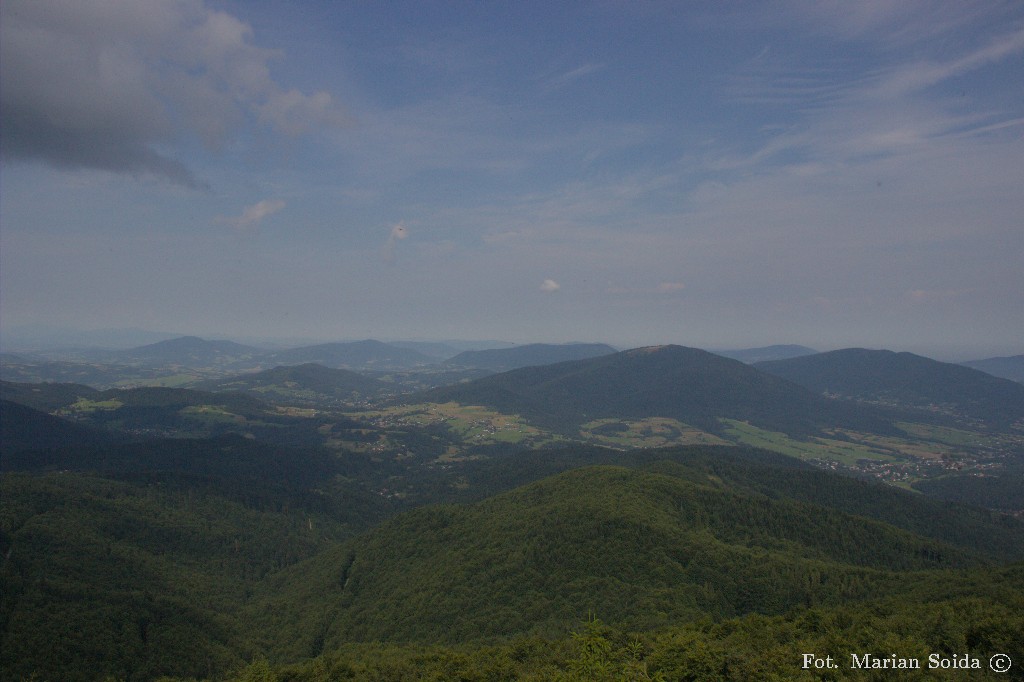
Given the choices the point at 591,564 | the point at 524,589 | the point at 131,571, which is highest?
the point at 591,564

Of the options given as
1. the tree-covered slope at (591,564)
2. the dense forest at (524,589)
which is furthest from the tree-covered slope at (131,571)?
the tree-covered slope at (591,564)

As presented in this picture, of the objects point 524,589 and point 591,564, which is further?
point 591,564

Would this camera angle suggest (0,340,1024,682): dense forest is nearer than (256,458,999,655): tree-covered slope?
Yes

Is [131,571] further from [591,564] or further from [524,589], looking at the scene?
[591,564]

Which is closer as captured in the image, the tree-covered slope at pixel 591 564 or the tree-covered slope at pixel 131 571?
the tree-covered slope at pixel 131 571

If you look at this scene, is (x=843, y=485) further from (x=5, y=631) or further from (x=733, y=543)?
(x=5, y=631)

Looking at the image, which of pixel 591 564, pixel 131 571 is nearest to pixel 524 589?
pixel 591 564

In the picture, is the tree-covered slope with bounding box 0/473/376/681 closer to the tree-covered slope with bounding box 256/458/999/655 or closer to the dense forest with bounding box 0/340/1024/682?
the dense forest with bounding box 0/340/1024/682

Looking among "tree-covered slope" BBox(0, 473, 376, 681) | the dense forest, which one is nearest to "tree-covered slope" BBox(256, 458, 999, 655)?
the dense forest

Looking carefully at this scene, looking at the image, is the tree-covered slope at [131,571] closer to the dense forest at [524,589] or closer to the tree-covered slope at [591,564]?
the dense forest at [524,589]

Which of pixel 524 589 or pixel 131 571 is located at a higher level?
pixel 524 589

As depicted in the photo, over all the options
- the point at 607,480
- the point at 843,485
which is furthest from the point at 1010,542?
the point at 607,480

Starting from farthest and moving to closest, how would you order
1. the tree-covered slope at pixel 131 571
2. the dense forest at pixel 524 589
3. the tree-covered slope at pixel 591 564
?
the tree-covered slope at pixel 591 564 → the tree-covered slope at pixel 131 571 → the dense forest at pixel 524 589
